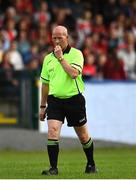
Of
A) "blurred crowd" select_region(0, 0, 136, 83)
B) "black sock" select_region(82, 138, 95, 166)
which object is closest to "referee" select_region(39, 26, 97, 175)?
"black sock" select_region(82, 138, 95, 166)

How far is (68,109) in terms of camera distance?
11773 mm

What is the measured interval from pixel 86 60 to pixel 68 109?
9.72m

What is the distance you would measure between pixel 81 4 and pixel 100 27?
1.74 meters

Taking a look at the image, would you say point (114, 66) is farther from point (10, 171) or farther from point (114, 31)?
point (10, 171)

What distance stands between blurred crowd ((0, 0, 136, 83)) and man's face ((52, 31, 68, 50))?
8570 mm

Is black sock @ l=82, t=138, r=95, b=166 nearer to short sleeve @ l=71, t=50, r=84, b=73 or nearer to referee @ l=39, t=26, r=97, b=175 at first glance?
referee @ l=39, t=26, r=97, b=175

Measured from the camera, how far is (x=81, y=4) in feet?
83.7

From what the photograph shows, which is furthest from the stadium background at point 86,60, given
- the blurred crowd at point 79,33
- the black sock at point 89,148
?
the black sock at point 89,148

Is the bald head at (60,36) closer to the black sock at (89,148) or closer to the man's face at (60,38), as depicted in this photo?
the man's face at (60,38)

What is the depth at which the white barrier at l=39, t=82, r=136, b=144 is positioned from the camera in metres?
20.5

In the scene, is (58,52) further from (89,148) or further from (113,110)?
(113,110)

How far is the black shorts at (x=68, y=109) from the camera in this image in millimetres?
11742

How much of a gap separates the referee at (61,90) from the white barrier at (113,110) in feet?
28.2

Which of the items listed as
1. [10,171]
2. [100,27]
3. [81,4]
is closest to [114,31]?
[100,27]
